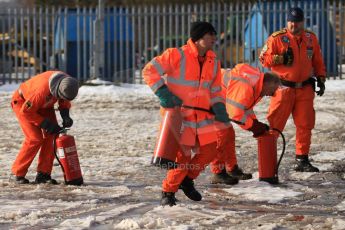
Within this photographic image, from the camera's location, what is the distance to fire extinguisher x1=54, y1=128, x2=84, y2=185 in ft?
25.8

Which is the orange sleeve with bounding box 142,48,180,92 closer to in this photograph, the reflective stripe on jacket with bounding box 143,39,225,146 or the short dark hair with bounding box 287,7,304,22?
the reflective stripe on jacket with bounding box 143,39,225,146

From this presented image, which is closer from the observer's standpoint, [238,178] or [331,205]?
[331,205]

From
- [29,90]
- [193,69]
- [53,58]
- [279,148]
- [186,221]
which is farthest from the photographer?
[53,58]

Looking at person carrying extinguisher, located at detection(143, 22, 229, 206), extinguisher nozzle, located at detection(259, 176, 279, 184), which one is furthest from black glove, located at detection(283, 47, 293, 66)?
person carrying extinguisher, located at detection(143, 22, 229, 206)

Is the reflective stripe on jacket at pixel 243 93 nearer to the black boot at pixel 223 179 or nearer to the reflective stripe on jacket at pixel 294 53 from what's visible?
the black boot at pixel 223 179

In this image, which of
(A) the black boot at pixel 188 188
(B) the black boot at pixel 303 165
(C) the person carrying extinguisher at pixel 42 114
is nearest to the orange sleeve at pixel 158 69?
(A) the black boot at pixel 188 188

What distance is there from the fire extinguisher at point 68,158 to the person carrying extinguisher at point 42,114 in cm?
11

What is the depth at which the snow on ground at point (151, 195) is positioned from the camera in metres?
5.99

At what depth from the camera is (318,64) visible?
8969 millimetres

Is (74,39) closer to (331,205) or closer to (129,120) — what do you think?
(129,120)

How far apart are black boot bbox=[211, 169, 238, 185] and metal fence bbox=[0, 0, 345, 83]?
12.0m

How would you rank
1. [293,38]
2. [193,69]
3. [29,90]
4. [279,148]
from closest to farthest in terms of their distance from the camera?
[193,69] < [29,90] < [293,38] < [279,148]

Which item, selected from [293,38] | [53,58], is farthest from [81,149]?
[53,58]

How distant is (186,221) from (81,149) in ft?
16.4
